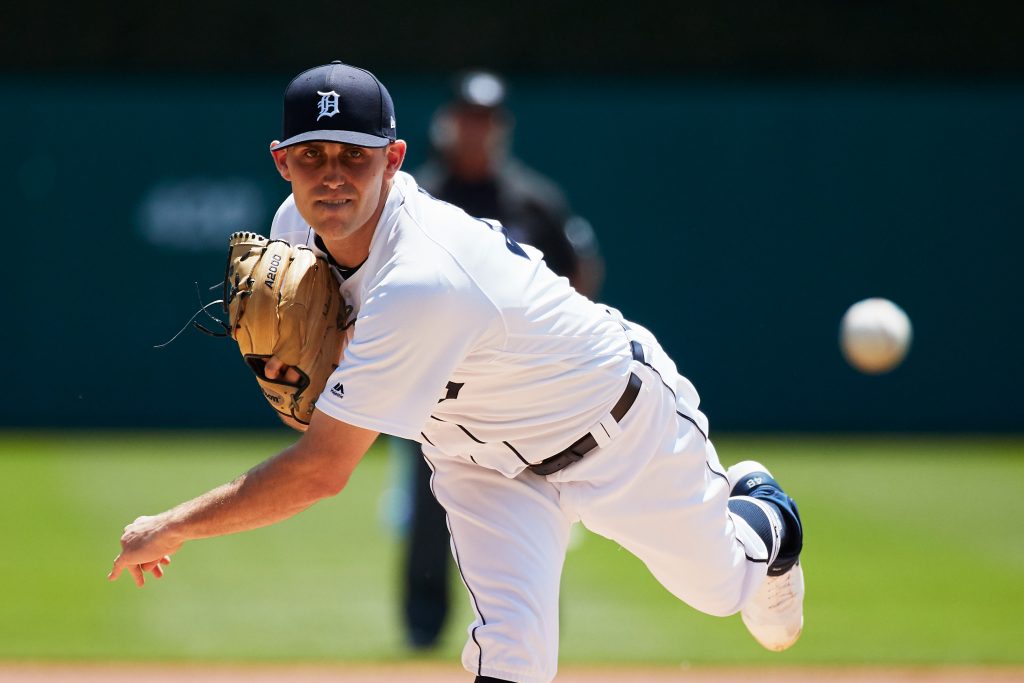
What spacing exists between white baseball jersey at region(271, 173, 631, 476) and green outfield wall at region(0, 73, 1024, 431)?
8756mm

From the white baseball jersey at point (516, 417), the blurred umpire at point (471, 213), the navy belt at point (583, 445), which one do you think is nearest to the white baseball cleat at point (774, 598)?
the white baseball jersey at point (516, 417)

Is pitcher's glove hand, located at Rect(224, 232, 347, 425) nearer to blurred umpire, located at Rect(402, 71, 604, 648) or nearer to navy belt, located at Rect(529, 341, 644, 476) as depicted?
navy belt, located at Rect(529, 341, 644, 476)

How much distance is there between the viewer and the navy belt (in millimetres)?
3885

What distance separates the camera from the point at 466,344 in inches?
137

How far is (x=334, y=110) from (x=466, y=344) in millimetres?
631

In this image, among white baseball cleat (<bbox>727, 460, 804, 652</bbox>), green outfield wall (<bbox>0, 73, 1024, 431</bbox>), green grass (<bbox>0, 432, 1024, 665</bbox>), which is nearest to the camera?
white baseball cleat (<bbox>727, 460, 804, 652</bbox>)

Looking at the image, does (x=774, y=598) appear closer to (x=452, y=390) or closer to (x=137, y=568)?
(x=452, y=390)

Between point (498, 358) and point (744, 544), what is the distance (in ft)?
3.64

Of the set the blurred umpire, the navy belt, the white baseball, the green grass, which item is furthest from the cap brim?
the green grass

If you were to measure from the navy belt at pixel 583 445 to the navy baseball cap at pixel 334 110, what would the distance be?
969mm

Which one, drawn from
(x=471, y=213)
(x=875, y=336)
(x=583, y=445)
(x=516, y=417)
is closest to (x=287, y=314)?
(x=516, y=417)

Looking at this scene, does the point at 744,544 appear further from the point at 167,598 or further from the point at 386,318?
the point at 167,598

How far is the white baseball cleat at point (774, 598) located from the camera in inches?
178

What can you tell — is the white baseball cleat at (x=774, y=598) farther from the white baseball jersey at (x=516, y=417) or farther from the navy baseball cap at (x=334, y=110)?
the navy baseball cap at (x=334, y=110)
